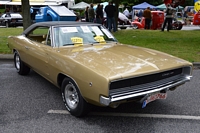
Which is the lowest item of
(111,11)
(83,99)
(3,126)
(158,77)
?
(3,126)

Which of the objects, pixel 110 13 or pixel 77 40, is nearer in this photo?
pixel 77 40

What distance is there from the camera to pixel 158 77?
127 inches

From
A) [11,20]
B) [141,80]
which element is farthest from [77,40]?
[11,20]

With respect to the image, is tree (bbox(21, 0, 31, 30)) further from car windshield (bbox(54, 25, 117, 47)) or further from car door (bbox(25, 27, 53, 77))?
car windshield (bbox(54, 25, 117, 47))

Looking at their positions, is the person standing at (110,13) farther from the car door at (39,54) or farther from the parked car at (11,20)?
the parked car at (11,20)

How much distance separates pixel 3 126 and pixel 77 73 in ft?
4.30

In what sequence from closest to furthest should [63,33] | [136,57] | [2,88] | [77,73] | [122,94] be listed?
[122,94]
[77,73]
[136,57]
[63,33]
[2,88]

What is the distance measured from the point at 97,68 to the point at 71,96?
84 centimetres

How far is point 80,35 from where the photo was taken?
174 inches

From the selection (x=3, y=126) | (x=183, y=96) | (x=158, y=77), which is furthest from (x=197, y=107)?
(x=3, y=126)

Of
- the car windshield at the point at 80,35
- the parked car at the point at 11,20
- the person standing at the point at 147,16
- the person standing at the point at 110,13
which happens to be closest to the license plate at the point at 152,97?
the car windshield at the point at 80,35

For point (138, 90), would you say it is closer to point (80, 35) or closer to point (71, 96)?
point (71, 96)

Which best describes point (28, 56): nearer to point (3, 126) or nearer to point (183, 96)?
point (3, 126)

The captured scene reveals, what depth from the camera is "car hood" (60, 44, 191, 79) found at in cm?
296
